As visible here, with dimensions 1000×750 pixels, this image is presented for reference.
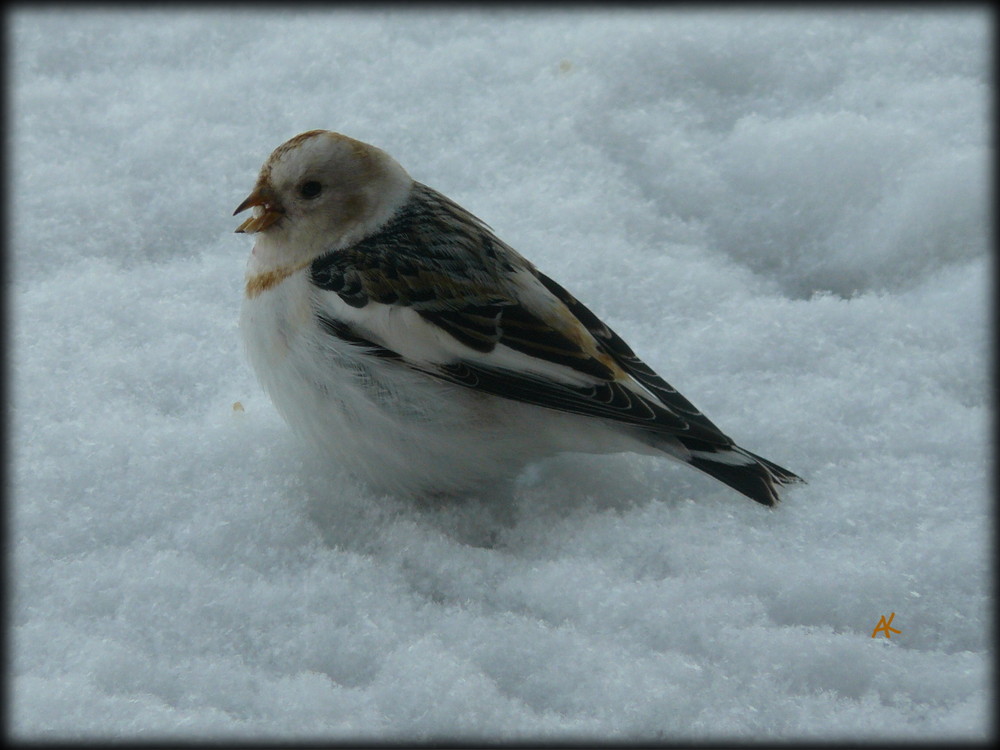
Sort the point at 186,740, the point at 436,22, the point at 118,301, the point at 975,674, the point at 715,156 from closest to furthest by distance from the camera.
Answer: the point at 186,740 < the point at 975,674 < the point at 118,301 < the point at 715,156 < the point at 436,22

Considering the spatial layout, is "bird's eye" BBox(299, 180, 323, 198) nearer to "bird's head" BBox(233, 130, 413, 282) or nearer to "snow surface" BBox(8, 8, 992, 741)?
"bird's head" BBox(233, 130, 413, 282)

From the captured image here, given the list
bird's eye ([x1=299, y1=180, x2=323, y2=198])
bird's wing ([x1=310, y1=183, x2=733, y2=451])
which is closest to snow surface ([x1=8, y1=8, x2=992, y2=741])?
bird's wing ([x1=310, y1=183, x2=733, y2=451])

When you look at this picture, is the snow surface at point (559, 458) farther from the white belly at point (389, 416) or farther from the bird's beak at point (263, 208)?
the bird's beak at point (263, 208)

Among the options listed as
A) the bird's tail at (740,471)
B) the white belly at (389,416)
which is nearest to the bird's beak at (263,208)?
the white belly at (389,416)

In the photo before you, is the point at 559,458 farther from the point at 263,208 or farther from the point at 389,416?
the point at 263,208

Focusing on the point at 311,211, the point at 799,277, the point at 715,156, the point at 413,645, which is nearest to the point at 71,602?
the point at 413,645

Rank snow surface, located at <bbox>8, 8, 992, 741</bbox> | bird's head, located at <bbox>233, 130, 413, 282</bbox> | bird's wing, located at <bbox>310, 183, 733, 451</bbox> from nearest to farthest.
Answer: snow surface, located at <bbox>8, 8, 992, 741</bbox>
bird's wing, located at <bbox>310, 183, 733, 451</bbox>
bird's head, located at <bbox>233, 130, 413, 282</bbox>

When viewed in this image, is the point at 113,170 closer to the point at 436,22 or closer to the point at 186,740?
the point at 436,22

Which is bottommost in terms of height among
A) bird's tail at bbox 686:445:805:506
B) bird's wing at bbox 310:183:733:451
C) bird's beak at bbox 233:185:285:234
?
bird's tail at bbox 686:445:805:506
